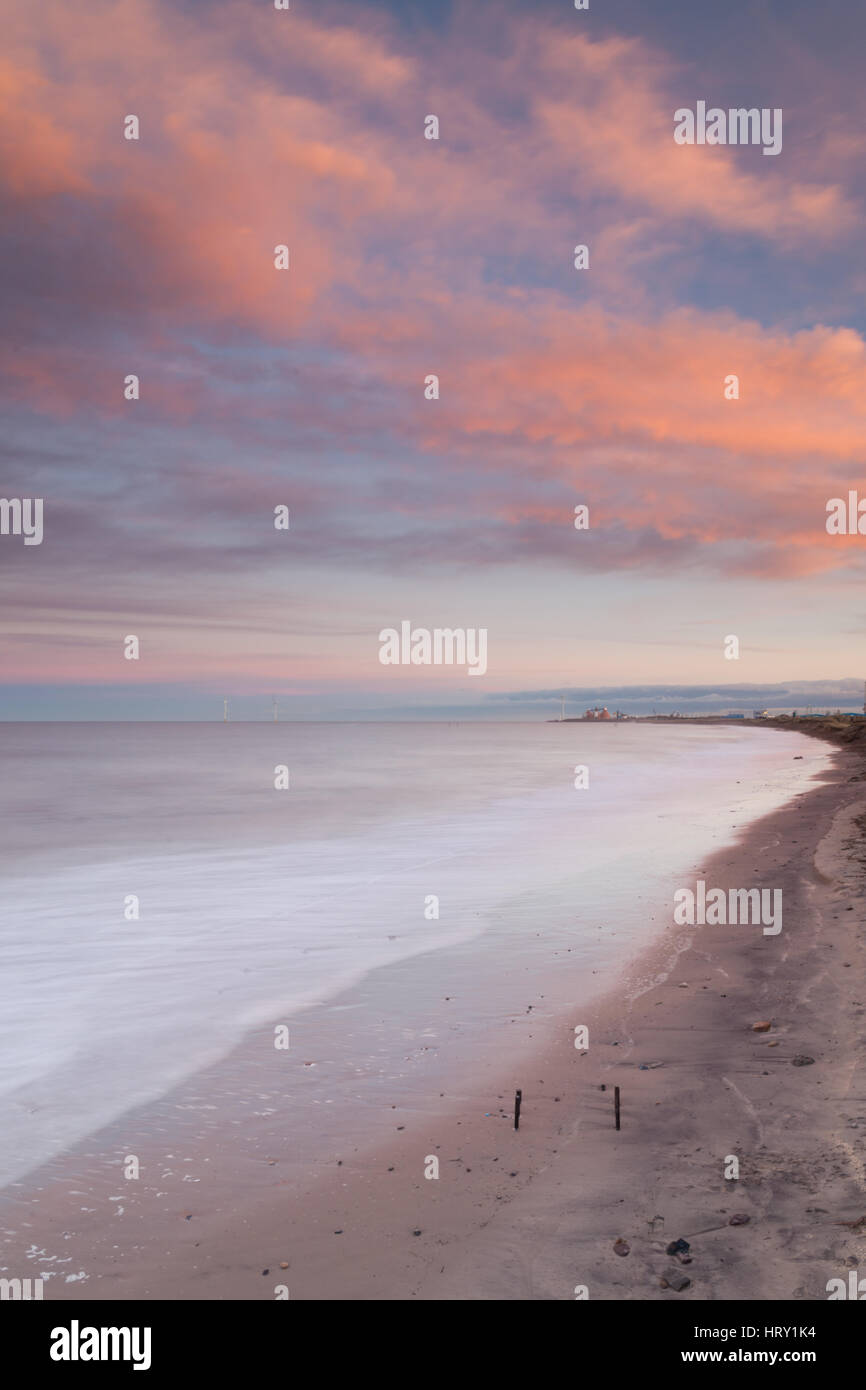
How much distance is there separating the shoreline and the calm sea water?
2.05m

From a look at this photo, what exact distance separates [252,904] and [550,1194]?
45.3 ft

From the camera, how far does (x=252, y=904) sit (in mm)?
18859

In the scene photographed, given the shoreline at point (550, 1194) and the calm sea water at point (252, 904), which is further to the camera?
the calm sea water at point (252, 904)

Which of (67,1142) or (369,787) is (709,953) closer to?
(67,1142)

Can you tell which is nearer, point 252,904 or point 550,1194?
point 550,1194

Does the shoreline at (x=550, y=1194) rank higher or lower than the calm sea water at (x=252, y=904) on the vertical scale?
higher

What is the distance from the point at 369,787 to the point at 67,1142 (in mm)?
48114

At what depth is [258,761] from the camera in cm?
9294

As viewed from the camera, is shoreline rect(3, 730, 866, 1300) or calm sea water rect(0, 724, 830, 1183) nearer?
shoreline rect(3, 730, 866, 1300)

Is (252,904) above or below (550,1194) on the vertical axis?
below

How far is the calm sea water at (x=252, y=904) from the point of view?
32.9 feet

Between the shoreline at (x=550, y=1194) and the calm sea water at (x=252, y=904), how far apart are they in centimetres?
205

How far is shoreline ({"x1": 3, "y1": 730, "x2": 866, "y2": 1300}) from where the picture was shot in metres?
5.21

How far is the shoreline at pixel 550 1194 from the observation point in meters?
5.21
